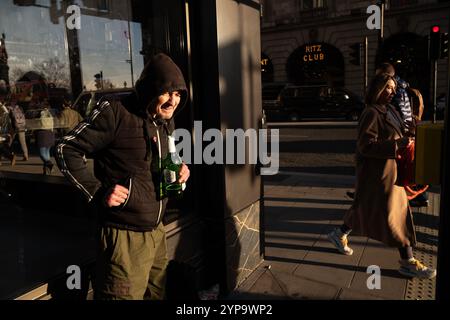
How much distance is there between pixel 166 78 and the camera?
6.83ft

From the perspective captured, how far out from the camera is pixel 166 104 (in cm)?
222

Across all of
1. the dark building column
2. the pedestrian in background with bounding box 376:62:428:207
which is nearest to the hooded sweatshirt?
the dark building column

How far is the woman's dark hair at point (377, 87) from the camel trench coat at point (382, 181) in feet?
0.22

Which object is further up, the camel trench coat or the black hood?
the black hood

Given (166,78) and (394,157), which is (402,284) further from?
(166,78)

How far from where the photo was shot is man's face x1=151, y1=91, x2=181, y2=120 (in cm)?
217

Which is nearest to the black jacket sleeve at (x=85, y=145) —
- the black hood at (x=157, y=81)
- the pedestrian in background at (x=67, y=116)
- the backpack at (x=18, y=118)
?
the black hood at (x=157, y=81)

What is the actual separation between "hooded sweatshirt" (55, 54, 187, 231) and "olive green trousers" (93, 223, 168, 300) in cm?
6

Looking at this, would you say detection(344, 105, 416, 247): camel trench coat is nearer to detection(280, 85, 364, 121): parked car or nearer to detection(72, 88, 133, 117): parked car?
detection(72, 88, 133, 117): parked car

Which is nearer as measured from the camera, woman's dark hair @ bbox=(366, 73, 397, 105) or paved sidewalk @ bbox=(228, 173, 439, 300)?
paved sidewalk @ bbox=(228, 173, 439, 300)

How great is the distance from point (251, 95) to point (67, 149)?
2.05 m

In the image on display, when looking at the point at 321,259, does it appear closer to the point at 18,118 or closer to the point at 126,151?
the point at 126,151
